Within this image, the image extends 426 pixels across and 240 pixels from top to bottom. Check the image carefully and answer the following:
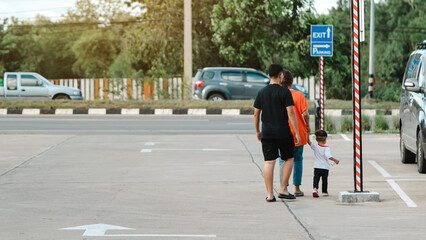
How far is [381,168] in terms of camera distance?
13.7m

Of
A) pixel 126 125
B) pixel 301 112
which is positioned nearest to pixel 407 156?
pixel 301 112

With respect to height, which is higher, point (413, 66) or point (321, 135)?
point (413, 66)

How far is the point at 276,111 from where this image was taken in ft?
33.2

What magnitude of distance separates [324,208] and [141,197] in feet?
7.56

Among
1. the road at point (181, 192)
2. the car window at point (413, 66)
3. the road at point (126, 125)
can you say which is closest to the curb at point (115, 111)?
the road at point (126, 125)

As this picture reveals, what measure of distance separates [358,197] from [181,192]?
2301mm

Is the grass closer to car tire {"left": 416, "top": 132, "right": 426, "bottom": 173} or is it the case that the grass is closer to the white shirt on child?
car tire {"left": 416, "top": 132, "right": 426, "bottom": 173}

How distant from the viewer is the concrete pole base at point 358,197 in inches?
398

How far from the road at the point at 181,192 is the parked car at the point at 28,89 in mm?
15805

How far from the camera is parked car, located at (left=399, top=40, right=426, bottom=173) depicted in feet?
41.4

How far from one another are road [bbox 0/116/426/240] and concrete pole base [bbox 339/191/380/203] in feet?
0.50

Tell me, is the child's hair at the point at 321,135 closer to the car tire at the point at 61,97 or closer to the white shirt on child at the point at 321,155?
the white shirt on child at the point at 321,155

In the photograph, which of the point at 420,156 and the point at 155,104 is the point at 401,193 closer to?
the point at 420,156

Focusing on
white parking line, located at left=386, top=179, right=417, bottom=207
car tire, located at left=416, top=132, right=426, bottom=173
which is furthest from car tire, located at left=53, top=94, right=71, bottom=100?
white parking line, located at left=386, top=179, right=417, bottom=207
